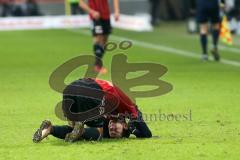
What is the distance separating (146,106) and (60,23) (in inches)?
723

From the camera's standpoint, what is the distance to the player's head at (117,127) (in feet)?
28.5

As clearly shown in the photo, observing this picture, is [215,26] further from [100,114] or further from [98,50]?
[100,114]

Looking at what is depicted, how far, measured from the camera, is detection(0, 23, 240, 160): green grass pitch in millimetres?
8055

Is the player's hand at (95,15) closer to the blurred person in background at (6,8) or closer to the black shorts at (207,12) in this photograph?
the black shorts at (207,12)

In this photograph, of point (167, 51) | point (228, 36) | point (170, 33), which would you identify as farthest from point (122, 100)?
point (170, 33)

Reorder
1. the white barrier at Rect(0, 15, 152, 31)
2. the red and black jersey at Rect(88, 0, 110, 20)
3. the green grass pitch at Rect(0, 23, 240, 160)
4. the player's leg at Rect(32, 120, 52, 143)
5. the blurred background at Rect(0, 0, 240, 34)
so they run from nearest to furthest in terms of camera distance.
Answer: the green grass pitch at Rect(0, 23, 240, 160) → the player's leg at Rect(32, 120, 52, 143) → the red and black jersey at Rect(88, 0, 110, 20) → the blurred background at Rect(0, 0, 240, 34) → the white barrier at Rect(0, 15, 152, 31)

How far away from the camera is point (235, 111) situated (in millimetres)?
10797

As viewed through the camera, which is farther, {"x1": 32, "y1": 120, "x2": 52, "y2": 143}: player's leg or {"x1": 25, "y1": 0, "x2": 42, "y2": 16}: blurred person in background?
{"x1": 25, "y1": 0, "x2": 42, "y2": 16}: blurred person in background

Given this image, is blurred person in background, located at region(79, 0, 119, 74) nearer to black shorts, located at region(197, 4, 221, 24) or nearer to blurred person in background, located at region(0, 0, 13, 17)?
black shorts, located at region(197, 4, 221, 24)

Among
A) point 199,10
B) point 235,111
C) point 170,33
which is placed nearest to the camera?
point 235,111

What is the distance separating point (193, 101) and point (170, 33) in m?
15.6

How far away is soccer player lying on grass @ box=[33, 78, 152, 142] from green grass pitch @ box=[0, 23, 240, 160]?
0.13 m

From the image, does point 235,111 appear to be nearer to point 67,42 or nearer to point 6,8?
point 67,42

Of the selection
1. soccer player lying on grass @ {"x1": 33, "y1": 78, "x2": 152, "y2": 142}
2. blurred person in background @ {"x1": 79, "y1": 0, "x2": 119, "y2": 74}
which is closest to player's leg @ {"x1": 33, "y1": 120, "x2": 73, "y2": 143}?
soccer player lying on grass @ {"x1": 33, "y1": 78, "x2": 152, "y2": 142}
